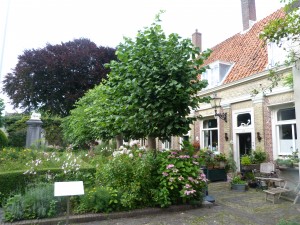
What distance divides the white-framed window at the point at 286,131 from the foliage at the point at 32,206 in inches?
335

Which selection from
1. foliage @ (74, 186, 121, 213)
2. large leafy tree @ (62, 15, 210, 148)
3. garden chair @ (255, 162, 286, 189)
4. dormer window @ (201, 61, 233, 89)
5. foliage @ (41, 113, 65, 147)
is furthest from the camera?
foliage @ (41, 113, 65, 147)

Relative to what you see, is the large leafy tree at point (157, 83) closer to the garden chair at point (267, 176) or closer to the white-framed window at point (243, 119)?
the garden chair at point (267, 176)

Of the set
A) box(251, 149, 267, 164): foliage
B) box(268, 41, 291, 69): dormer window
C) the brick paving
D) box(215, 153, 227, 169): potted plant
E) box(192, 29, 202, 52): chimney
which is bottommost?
the brick paving

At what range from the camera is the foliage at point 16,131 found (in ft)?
66.0

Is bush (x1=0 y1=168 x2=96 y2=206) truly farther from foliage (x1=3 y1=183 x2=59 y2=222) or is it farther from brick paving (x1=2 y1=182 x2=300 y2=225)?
brick paving (x1=2 y1=182 x2=300 y2=225)

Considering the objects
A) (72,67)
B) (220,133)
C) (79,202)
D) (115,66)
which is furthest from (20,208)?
(72,67)

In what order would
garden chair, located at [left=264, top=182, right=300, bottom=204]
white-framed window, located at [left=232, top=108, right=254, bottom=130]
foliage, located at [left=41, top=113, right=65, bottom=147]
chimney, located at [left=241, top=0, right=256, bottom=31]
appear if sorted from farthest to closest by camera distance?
foliage, located at [left=41, top=113, right=65, bottom=147] < chimney, located at [left=241, top=0, right=256, bottom=31] < white-framed window, located at [left=232, top=108, right=254, bottom=130] < garden chair, located at [left=264, top=182, right=300, bottom=204]

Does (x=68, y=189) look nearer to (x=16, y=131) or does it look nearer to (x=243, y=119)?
(x=243, y=119)

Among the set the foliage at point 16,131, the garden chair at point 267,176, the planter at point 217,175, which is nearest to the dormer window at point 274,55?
the garden chair at point 267,176

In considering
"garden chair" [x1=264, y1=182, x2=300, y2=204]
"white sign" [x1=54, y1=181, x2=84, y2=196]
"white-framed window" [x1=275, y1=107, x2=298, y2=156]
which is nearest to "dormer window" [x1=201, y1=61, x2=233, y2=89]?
"white-framed window" [x1=275, y1=107, x2=298, y2=156]

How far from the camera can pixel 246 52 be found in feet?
42.3

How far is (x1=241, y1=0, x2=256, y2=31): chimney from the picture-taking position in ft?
46.8

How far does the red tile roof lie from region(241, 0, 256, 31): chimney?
546 mm

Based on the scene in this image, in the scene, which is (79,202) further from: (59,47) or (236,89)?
(59,47)
